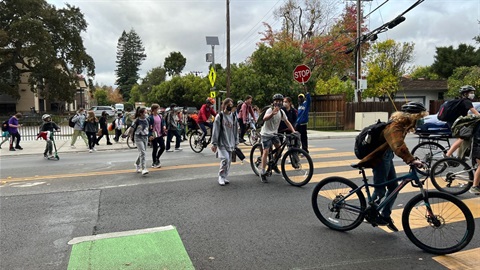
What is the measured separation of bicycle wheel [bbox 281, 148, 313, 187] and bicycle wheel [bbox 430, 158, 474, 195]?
2245 millimetres

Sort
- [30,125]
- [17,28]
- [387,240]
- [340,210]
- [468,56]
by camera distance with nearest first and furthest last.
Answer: [387,240], [340,210], [30,125], [17,28], [468,56]

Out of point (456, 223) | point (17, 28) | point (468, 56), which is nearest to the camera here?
point (456, 223)

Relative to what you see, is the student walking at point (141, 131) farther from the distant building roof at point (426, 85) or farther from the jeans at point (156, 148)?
the distant building roof at point (426, 85)

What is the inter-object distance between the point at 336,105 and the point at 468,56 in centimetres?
3623

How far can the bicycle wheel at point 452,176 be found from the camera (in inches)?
241

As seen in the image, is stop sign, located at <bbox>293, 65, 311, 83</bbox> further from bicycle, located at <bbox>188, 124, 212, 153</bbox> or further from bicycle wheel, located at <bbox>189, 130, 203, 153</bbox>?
bicycle wheel, located at <bbox>189, 130, 203, 153</bbox>

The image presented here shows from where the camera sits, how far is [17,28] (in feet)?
115

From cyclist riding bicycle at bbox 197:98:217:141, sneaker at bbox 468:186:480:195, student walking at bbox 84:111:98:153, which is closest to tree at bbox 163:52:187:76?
student walking at bbox 84:111:98:153

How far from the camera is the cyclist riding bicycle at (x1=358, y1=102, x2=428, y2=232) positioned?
3.92 meters

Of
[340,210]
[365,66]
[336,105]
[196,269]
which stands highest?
[365,66]

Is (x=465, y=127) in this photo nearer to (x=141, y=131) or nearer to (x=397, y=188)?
(x=397, y=188)

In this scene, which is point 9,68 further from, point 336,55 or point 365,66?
point 365,66

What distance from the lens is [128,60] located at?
95.9 m

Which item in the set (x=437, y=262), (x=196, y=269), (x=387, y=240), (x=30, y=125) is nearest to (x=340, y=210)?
(x=387, y=240)
